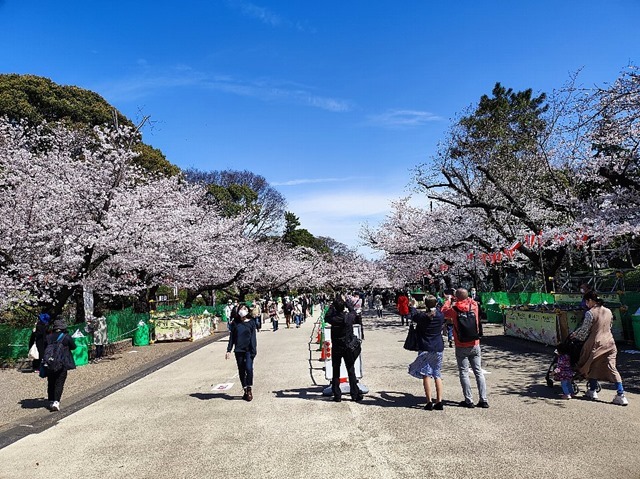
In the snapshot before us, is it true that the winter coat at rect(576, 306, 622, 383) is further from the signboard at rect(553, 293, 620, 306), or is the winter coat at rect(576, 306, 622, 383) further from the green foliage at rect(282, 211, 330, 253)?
the green foliage at rect(282, 211, 330, 253)

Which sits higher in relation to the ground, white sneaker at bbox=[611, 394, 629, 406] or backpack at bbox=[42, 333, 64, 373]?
backpack at bbox=[42, 333, 64, 373]

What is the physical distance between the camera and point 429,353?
7.28 metres

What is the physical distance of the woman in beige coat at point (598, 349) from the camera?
23.6 ft

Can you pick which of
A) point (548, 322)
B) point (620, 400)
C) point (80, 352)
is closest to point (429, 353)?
point (620, 400)

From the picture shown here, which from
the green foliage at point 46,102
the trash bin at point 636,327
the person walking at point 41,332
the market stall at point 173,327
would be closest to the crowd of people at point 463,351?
the person walking at point 41,332

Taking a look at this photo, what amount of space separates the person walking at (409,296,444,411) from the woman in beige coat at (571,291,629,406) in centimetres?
222

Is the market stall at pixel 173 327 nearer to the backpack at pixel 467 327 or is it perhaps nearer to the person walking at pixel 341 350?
the person walking at pixel 341 350

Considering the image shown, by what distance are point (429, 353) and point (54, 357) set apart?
656 cm

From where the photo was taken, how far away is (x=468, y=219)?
86.5 feet

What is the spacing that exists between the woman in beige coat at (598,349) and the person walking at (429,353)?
7.28 feet

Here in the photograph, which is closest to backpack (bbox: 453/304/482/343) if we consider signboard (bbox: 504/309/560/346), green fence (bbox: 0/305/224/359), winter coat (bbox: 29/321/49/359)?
signboard (bbox: 504/309/560/346)

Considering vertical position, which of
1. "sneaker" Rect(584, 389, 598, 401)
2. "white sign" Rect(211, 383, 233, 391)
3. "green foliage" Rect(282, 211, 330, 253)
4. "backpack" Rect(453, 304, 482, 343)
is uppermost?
"green foliage" Rect(282, 211, 330, 253)

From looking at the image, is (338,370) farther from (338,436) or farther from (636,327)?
(636,327)

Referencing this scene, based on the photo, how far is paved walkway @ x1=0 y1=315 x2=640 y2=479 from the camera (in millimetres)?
4969
